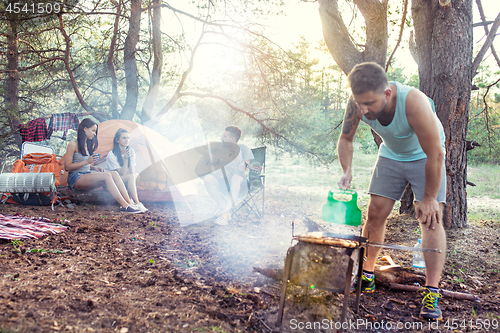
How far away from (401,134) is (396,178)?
370mm

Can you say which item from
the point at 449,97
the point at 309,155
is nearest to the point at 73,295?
the point at 449,97

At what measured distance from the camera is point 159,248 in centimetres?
315

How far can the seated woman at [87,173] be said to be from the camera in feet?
15.3

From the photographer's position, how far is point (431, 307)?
1991 mm

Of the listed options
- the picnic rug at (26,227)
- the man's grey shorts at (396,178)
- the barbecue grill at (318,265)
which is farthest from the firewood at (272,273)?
the picnic rug at (26,227)

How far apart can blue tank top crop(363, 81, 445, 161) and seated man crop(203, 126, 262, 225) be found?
113 inches

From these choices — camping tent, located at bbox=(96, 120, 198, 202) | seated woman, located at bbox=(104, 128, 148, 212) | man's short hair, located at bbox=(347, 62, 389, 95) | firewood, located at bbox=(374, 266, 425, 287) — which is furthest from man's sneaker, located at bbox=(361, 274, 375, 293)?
camping tent, located at bbox=(96, 120, 198, 202)

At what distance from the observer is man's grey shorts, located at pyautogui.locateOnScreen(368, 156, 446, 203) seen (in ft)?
6.98

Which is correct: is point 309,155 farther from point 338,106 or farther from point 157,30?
point 338,106

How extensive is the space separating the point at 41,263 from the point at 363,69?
2703 mm

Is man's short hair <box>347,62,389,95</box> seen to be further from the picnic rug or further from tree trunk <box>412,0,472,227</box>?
the picnic rug

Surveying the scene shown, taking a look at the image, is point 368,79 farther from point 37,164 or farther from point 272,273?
point 37,164

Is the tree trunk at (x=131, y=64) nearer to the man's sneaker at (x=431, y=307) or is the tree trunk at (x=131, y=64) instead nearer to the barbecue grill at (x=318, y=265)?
the barbecue grill at (x=318, y=265)

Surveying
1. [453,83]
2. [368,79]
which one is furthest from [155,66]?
[368,79]
